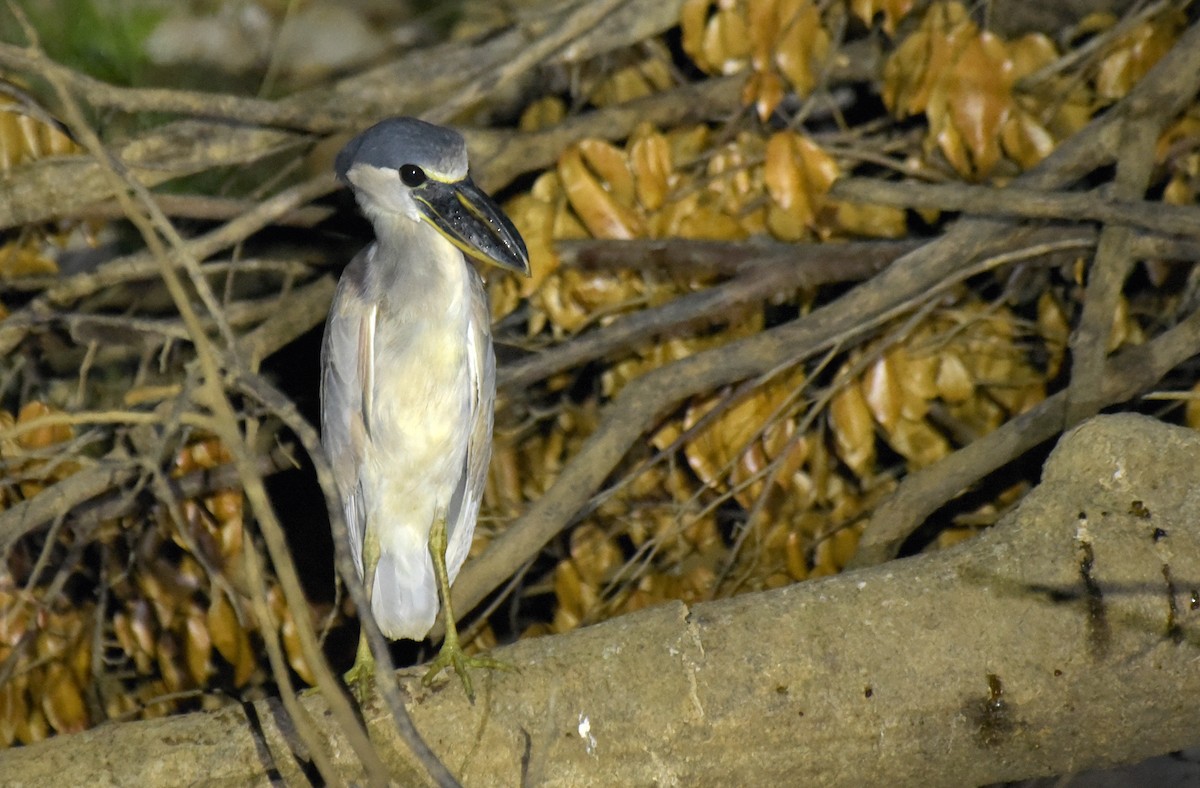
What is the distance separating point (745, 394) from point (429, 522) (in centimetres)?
86

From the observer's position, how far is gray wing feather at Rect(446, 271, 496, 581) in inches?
126

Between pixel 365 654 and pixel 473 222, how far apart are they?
103 centimetres

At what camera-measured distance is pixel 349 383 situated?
10.6 feet

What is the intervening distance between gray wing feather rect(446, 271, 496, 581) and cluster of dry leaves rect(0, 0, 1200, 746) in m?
0.35

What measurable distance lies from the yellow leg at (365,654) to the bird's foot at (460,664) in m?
0.18

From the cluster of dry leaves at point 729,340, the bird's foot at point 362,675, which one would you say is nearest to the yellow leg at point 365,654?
the bird's foot at point 362,675

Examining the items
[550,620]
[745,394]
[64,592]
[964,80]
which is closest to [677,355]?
[745,394]

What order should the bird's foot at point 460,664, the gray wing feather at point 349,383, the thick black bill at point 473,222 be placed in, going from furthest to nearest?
the gray wing feather at point 349,383 < the thick black bill at point 473,222 < the bird's foot at point 460,664

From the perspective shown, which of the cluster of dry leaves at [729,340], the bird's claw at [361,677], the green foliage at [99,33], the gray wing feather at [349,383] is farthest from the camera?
the green foliage at [99,33]

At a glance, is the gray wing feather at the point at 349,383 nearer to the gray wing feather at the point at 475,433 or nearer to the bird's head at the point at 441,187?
the gray wing feather at the point at 475,433

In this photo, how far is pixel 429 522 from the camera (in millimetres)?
3393

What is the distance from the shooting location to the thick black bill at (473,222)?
2.79 m

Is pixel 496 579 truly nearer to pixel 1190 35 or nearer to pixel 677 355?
pixel 677 355

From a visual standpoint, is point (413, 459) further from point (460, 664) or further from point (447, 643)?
point (460, 664)
